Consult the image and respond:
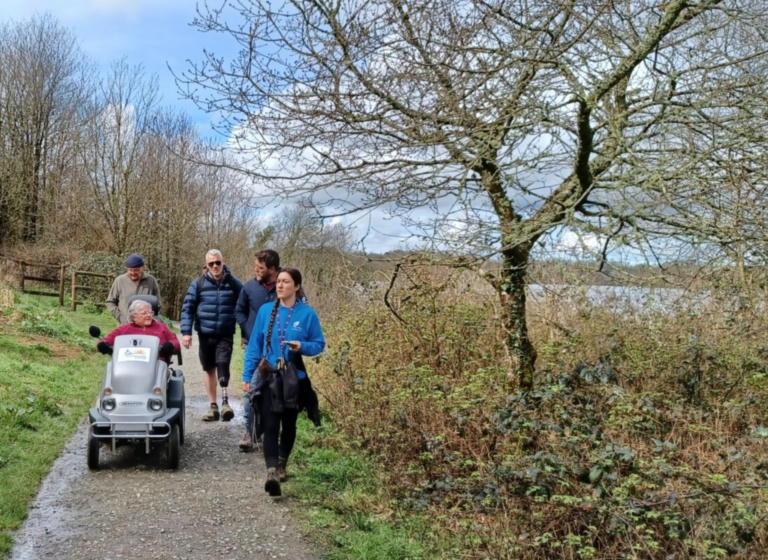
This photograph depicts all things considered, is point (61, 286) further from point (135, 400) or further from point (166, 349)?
point (135, 400)

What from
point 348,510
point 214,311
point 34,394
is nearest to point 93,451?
point 214,311

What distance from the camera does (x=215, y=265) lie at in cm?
711

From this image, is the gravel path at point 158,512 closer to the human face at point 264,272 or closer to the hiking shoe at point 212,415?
the hiking shoe at point 212,415

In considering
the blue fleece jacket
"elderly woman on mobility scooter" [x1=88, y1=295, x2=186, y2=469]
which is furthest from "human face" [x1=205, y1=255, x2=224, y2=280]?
the blue fleece jacket

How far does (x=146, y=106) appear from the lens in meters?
26.6

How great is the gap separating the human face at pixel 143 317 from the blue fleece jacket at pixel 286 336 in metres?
1.38

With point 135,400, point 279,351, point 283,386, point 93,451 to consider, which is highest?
point 279,351

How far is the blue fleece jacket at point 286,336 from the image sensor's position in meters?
5.25

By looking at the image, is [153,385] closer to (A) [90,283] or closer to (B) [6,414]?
(B) [6,414]

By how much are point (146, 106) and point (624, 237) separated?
85.3ft

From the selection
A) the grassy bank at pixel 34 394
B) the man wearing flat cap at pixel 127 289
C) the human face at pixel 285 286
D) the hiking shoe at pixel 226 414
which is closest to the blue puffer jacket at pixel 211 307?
the man wearing flat cap at pixel 127 289

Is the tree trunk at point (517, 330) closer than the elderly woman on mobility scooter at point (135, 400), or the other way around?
the elderly woman on mobility scooter at point (135, 400)

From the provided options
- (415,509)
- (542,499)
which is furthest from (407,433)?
(542,499)

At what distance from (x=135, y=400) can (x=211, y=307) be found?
1.77 m
